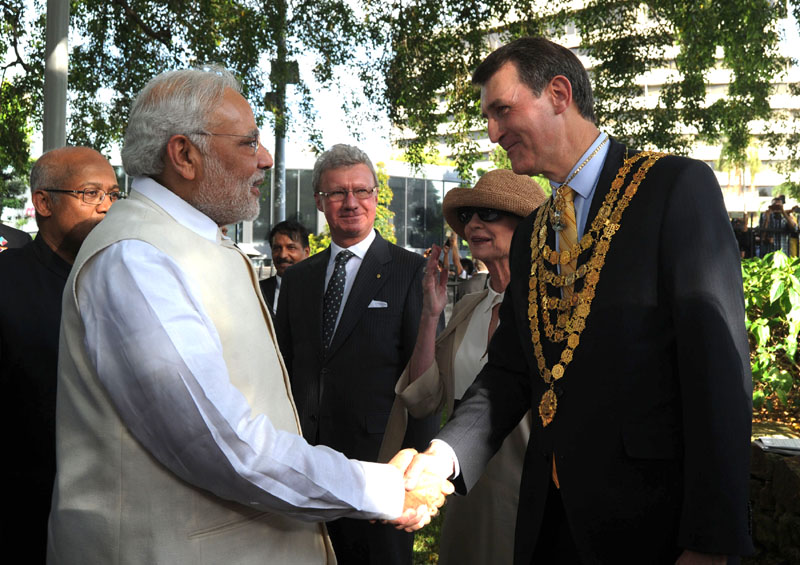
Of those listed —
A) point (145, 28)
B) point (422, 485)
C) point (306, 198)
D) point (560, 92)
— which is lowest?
point (422, 485)

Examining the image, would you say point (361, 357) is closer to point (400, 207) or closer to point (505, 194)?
point (505, 194)

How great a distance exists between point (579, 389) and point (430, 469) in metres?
0.59

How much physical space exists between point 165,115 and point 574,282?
4.18 feet

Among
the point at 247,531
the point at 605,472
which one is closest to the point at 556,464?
the point at 605,472

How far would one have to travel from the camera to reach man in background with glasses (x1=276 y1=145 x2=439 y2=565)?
4094mm

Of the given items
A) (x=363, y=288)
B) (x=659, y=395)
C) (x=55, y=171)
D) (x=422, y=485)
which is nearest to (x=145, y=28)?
(x=363, y=288)

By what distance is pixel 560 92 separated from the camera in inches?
102

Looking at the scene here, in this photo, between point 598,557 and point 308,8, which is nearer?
point 598,557

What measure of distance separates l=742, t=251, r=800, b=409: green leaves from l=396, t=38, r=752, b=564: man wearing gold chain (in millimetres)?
4338

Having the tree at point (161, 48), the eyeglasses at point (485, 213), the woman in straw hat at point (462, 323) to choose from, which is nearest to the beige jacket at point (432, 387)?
the woman in straw hat at point (462, 323)

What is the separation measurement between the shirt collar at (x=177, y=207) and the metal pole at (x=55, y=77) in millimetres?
5596

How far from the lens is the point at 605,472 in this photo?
2254 millimetres

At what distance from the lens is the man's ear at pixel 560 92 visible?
257 cm

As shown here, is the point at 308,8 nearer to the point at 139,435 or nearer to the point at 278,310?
the point at 278,310
